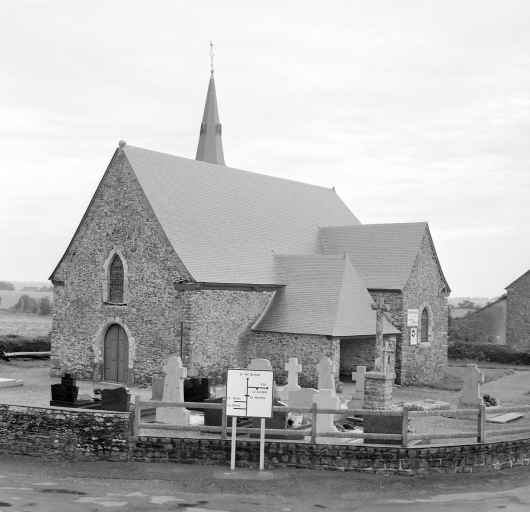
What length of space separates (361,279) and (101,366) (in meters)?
10.7

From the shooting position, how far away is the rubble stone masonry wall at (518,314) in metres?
41.4

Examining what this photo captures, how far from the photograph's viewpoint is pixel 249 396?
13.9m

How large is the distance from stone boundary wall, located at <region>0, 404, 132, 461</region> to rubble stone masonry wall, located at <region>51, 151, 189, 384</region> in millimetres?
10129

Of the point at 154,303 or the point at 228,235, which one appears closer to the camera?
the point at 154,303

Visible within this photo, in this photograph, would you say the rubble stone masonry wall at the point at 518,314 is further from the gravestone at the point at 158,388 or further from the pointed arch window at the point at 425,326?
the gravestone at the point at 158,388

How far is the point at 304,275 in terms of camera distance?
91.4 feet

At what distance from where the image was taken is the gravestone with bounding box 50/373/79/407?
17.9m

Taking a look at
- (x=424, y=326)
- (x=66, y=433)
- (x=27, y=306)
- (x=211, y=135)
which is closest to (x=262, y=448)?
(x=66, y=433)

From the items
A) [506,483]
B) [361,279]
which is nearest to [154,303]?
[361,279]

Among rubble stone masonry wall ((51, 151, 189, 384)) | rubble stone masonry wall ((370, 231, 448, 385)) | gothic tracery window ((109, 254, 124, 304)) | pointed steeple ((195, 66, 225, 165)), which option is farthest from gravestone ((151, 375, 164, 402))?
pointed steeple ((195, 66, 225, 165))

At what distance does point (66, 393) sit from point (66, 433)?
12.0ft

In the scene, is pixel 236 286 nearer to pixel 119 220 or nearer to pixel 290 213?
pixel 119 220

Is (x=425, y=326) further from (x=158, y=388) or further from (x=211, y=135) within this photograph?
(x=211, y=135)

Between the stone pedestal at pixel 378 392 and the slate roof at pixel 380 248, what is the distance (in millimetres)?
12425
